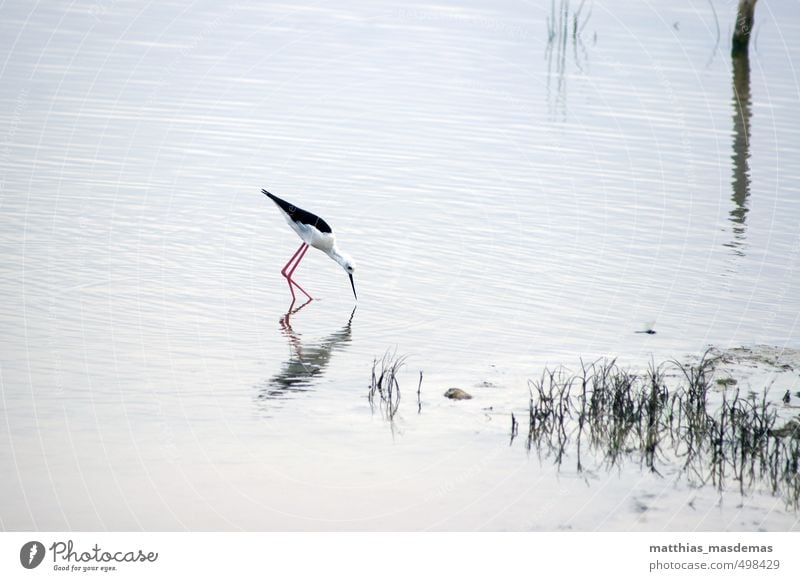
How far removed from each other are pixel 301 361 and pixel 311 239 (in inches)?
128

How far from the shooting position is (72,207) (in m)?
14.5

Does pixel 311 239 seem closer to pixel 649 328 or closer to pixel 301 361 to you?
pixel 301 361

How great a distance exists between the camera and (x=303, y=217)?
44.2 feet

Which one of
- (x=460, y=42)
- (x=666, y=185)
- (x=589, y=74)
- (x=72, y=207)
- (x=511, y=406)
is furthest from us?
(x=460, y=42)

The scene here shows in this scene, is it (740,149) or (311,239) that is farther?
(740,149)

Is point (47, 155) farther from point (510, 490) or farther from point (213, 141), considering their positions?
point (510, 490)

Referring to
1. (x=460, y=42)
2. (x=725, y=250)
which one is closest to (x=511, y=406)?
(x=725, y=250)

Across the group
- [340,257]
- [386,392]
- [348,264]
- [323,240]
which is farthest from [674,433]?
[323,240]

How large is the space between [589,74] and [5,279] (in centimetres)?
1578

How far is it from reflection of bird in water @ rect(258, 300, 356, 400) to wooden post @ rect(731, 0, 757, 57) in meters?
19.3
